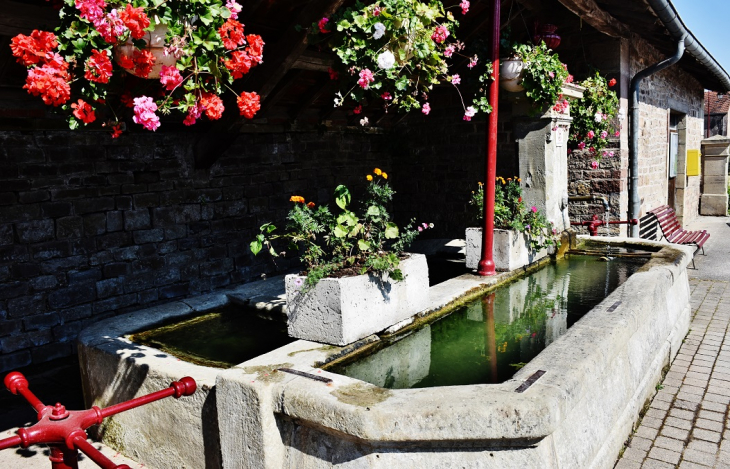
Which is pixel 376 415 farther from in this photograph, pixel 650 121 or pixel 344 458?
pixel 650 121

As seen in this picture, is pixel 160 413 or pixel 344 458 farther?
pixel 160 413

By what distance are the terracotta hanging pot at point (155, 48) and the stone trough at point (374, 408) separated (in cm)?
138

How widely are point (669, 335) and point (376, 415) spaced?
10.1ft

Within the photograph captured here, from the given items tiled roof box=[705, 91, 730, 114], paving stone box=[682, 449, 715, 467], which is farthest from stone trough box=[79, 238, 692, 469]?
tiled roof box=[705, 91, 730, 114]

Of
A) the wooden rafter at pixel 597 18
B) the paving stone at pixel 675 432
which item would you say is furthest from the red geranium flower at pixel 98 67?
the wooden rafter at pixel 597 18

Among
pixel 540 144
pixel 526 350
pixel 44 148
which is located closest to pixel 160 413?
pixel 526 350

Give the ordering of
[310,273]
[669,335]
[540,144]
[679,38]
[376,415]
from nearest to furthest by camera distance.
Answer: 1. [376,415]
2. [310,273]
3. [669,335]
4. [540,144]
5. [679,38]

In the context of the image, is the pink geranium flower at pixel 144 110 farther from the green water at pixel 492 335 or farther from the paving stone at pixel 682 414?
the paving stone at pixel 682 414

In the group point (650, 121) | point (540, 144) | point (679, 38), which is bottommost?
point (540, 144)

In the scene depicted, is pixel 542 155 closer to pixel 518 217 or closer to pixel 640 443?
pixel 518 217

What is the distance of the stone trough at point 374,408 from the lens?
2154 mm

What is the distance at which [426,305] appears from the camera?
3.72 metres

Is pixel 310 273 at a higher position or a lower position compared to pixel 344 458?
higher

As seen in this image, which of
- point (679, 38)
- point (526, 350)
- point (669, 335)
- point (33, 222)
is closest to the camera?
point (526, 350)
